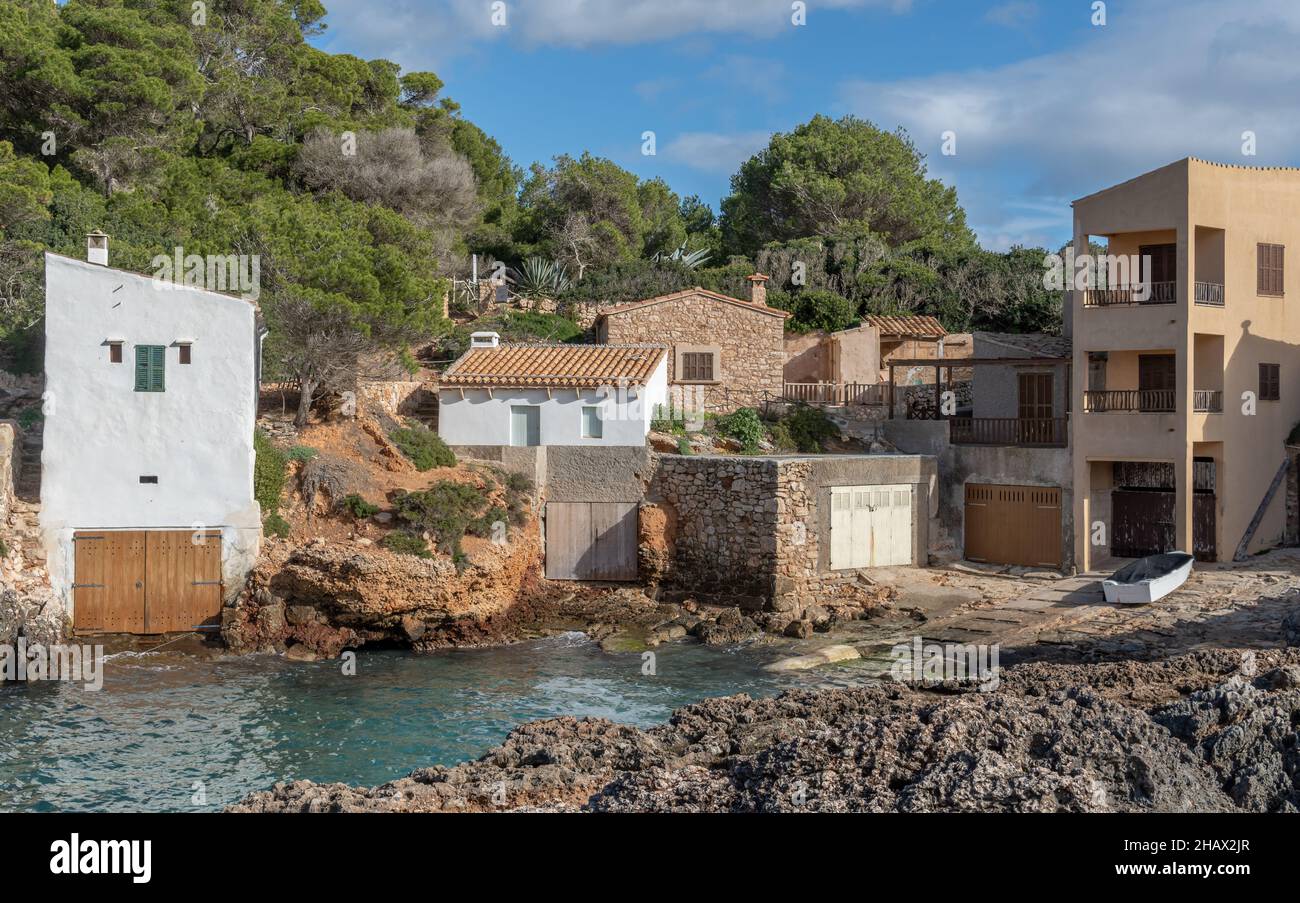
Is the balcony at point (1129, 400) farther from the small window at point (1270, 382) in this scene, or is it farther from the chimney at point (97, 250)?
the chimney at point (97, 250)

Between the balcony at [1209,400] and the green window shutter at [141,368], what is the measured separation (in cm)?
2557

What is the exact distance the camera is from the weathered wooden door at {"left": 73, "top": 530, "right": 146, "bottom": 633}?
25250 mm

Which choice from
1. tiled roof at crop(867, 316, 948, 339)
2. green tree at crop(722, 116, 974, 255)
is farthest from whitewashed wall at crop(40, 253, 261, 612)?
green tree at crop(722, 116, 974, 255)

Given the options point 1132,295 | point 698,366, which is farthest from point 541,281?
point 1132,295

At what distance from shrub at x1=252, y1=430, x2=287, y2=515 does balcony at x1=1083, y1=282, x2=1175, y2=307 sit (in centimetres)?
2131

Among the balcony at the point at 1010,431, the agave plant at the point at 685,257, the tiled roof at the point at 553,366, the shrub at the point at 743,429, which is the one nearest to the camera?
the balcony at the point at 1010,431

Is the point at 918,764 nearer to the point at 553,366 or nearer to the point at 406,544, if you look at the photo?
the point at 406,544

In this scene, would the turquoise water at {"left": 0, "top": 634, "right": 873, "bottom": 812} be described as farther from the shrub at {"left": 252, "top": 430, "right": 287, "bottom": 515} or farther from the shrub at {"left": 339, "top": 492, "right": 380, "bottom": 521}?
the shrub at {"left": 252, "top": 430, "right": 287, "bottom": 515}

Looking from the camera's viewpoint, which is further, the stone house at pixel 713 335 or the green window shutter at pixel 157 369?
the stone house at pixel 713 335

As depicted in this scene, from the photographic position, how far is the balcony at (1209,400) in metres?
29.8

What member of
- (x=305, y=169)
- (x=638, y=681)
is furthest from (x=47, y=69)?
(x=638, y=681)

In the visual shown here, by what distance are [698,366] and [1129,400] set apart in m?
14.7

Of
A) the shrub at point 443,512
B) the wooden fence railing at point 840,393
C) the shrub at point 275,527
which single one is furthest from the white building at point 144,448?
the wooden fence railing at point 840,393

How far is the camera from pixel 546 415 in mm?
32344
